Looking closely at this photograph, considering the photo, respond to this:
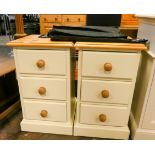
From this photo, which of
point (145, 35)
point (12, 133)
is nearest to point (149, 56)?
point (145, 35)

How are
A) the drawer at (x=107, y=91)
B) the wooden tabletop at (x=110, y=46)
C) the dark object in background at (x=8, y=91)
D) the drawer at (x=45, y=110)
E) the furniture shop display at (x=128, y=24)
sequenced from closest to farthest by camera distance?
the wooden tabletop at (x=110, y=46)
the drawer at (x=107, y=91)
the drawer at (x=45, y=110)
the dark object in background at (x=8, y=91)
the furniture shop display at (x=128, y=24)

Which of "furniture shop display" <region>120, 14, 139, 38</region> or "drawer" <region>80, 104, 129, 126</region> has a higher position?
"furniture shop display" <region>120, 14, 139, 38</region>

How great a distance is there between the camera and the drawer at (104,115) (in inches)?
41.9

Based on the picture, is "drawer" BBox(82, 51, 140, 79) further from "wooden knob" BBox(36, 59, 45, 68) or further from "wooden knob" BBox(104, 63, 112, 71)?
"wooden knob" BBox(36, 59, 45, 68)

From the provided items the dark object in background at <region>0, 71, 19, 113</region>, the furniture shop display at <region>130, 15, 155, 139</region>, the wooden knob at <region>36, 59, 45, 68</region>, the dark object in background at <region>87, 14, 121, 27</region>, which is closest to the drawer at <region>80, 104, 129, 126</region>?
the furniture shop display at <region>130, 15, 155, 139</region>

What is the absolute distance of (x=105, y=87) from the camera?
3.28 feet

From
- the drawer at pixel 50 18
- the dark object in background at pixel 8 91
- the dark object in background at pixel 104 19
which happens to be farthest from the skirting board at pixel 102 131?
the drawer at pixel 50 18

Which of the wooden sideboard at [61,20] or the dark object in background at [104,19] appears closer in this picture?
the dark object in background at [104,19]

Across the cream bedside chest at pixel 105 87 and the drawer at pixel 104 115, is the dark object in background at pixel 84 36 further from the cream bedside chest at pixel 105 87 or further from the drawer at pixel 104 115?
the drawer at pixel 104 115

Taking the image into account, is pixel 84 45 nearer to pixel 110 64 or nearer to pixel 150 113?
pixel 110 64

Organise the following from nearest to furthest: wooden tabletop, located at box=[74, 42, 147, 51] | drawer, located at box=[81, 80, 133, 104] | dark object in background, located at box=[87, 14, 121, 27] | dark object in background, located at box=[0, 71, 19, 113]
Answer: wooden tabletop, located at box=[74, 42, 147, 51]
drawer, located at box=[81, 80, 133, 104]
dark object in background, located at box=[0, 71, 19, 113]
dark object in background, located at box=[87, 14, 121, 27]

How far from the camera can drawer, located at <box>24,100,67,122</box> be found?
1.10 metres

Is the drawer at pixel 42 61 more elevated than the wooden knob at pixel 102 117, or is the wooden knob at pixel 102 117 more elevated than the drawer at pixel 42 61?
the drawer at pixel 42 61

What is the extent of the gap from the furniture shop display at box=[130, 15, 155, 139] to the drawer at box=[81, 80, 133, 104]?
0.37 ft
